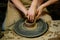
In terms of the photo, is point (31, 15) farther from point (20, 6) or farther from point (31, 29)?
point (20, 6)

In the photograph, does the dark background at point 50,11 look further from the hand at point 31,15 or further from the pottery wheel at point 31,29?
the hand at point 31,15

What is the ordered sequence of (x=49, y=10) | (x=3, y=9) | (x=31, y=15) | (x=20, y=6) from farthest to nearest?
(x=49, y=10), (x=3, y=9), (x=20, y=6), (x=31, y=15)

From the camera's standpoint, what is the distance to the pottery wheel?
1.52m

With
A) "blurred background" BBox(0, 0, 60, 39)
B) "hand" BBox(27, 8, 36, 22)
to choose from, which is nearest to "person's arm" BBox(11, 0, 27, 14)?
"hand" BBox(27, 8, 36, 22)

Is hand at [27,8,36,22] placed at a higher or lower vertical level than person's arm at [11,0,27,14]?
lower

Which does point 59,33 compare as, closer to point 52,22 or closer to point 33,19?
point 52,22

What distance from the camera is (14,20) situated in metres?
1.78

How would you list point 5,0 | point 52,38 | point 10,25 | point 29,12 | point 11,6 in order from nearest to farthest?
point 52,38, point 29,12, point 10,25, point 11,6, point 5,0

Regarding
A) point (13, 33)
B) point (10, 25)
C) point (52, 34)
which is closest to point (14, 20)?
point (10, 25)

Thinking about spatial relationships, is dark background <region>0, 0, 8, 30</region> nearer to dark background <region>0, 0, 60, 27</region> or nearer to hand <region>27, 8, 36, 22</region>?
dark background <region>0, 0, 60, 27</region>

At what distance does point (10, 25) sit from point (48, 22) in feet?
1.73

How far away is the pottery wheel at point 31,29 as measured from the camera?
152cm

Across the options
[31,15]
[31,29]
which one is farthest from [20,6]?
[31,29]

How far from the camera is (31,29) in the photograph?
5.18 ft
